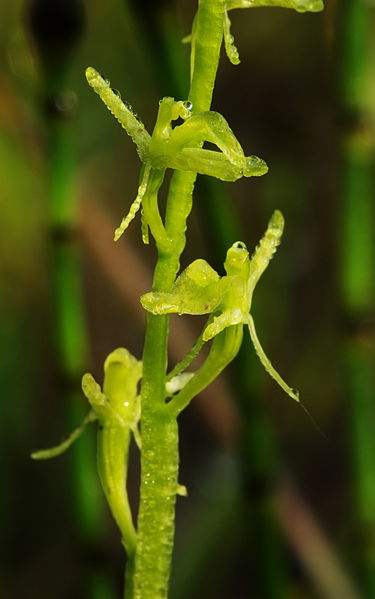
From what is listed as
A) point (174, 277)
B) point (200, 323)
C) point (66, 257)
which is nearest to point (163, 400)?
point (174, 277)

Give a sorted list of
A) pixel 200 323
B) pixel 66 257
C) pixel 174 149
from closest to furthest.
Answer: pixel 174 149 → pixel 66 257 → pixel 200 323

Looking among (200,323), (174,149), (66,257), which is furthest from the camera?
(200,323)

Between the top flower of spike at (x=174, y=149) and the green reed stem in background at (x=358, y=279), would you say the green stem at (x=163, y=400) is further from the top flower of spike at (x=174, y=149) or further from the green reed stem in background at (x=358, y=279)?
the green reed stem in background at (x=358, y=279)

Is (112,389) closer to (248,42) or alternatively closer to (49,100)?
(49,100)

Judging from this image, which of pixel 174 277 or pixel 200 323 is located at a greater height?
pixel 200 323

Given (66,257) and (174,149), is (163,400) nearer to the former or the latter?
(174,149)

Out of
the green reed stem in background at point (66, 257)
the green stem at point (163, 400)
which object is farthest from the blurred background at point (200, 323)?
the green stem at point (163, 400)
